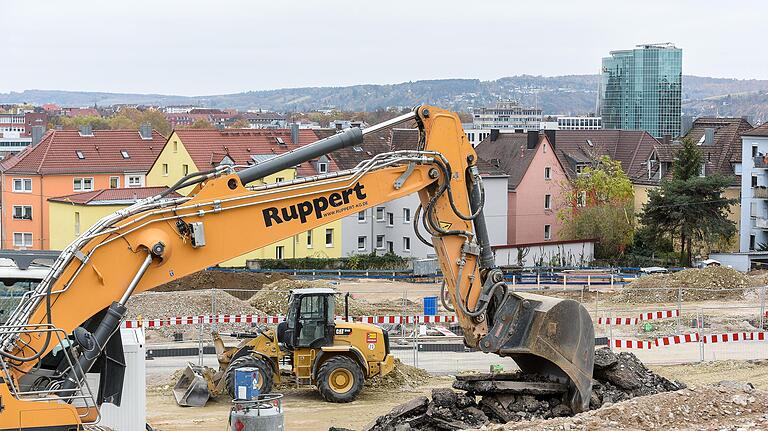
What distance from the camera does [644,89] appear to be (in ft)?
574

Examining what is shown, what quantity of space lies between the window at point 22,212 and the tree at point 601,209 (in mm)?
26210

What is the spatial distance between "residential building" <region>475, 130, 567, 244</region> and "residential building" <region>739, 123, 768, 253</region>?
9.28 meters

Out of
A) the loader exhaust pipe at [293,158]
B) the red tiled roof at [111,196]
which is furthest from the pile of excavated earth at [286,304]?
the loader exhaust pipe at [293,158]

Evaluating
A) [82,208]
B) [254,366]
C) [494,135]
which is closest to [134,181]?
[82,208]

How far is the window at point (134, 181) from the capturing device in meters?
64.9

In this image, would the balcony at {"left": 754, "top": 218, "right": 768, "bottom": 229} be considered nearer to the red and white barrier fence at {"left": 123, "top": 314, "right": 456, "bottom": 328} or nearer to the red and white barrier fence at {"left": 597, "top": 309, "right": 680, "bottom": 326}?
the red and white barrier fence at {"left": 597, "top": 309, "right": 680, "bottom": 326}

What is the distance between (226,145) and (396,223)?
31.7 feet

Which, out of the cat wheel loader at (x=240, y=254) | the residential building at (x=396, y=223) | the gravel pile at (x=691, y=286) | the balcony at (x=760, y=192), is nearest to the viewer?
the cat wheel loader at (x=240, y=254)

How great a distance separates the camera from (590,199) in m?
60.2

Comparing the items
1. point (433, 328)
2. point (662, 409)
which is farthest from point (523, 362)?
point (433, 328)

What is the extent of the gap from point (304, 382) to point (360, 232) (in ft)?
119

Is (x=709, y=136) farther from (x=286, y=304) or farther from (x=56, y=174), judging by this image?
(x=286, y=304)

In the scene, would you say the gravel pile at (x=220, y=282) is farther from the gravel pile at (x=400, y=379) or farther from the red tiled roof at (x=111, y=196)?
the gravel pile at (x=400, y=379)

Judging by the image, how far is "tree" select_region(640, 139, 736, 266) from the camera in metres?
53.0
